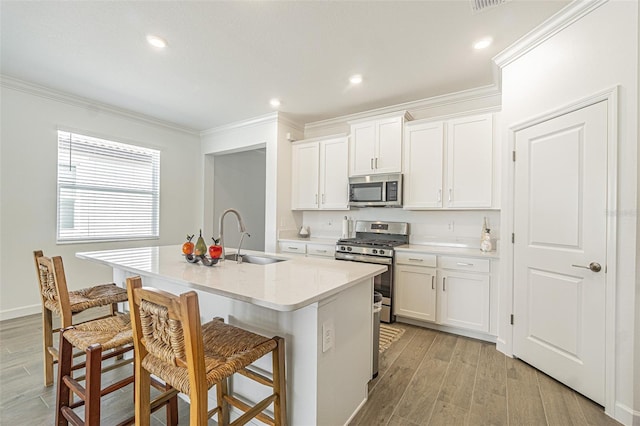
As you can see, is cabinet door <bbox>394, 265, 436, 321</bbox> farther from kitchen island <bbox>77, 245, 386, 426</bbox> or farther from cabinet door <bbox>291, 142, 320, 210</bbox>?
cabinet door <bbox>291, 142, 320, 210</bbox>

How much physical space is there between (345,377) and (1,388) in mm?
2440

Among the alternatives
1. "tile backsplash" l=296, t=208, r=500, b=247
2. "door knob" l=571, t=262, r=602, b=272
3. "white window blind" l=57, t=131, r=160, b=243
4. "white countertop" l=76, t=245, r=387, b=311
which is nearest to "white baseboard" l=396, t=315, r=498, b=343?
"tile backsplash" l=296, t=208, r=500, b=247

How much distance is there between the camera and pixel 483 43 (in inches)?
99.3

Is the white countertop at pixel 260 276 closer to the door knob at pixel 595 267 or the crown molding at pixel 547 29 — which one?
the door knob at pixel 595 267

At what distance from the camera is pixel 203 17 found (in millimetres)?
2238

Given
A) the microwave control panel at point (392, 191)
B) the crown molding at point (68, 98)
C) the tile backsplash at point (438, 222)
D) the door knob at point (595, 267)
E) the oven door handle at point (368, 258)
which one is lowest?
the oven door handle at point (368, 258)

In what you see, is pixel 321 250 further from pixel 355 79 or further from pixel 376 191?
pixel 355 79

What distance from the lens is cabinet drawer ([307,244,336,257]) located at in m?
4.00

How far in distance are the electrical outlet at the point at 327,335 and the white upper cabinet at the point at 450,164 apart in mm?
2444

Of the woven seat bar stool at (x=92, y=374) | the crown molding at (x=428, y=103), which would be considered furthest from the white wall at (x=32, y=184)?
the crown molding at (x=428, y=103)

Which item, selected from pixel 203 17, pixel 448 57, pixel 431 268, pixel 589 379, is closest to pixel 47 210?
pixel 203 17

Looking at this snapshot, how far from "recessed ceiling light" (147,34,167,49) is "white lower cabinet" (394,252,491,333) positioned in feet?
10.3

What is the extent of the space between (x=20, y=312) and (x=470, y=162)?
5.45 m

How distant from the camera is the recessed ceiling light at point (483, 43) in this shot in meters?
2.48
